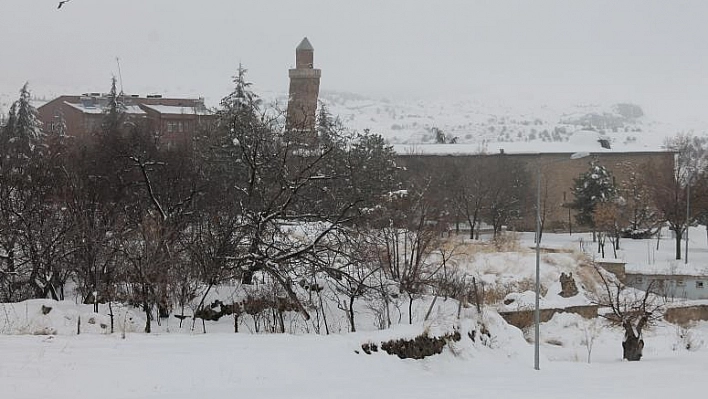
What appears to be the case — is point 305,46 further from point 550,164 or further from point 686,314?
point 686,314

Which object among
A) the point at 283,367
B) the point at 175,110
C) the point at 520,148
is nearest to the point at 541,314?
the point at 283,367

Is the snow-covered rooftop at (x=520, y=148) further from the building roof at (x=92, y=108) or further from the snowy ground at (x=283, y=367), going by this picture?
the snowy ground at (x=283, y=367)

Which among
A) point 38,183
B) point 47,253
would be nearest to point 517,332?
point 47,253

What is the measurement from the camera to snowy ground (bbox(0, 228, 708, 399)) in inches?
503

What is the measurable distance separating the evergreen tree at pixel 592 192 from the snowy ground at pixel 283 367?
35.5m

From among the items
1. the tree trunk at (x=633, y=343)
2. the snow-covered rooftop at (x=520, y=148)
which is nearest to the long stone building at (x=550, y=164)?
the snow-covered rooftop at (x=520, y=148)

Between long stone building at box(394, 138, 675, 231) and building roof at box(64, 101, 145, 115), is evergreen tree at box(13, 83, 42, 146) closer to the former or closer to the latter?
building roof at box(64, 101, 145, 115)

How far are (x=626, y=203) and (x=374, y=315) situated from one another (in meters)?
43.7

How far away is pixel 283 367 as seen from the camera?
48.9ft

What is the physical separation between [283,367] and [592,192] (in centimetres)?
4894

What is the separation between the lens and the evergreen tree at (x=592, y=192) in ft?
195

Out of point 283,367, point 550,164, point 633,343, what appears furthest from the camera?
point 550,164

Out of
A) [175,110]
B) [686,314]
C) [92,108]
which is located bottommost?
[686,314]

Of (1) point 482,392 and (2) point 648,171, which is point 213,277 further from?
(2) point 648,171
